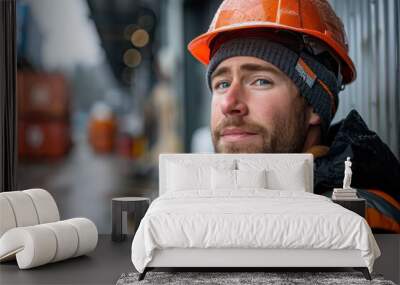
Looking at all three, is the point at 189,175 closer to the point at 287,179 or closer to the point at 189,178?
the point at 189,178

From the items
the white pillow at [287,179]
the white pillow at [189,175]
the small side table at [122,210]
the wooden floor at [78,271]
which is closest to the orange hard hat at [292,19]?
the white pillow at [287,179]

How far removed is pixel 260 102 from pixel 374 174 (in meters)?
1.22

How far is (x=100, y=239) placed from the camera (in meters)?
5.24

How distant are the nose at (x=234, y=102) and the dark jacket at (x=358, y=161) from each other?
83 cm

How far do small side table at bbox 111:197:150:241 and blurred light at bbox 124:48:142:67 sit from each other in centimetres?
129

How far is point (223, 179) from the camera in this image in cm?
480

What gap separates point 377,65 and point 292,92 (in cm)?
90

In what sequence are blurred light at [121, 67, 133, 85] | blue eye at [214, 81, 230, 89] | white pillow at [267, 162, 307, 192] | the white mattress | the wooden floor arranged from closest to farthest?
the white mattress → the wooden floor → white pillow at [267, 162, 307, 192] → blue eye at [214, 81, 230, 89] → blurred light at [121, 67, 133, 85]

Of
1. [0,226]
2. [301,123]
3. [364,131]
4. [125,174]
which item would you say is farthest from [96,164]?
[364,131]

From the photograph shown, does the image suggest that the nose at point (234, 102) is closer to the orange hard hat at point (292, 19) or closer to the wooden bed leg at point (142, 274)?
the orange hard hat at point (292, 19)

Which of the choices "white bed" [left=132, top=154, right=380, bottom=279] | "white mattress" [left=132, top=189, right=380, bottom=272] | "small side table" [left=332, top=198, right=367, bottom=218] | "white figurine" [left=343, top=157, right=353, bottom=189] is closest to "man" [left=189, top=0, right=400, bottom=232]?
"white figurine" [left=343, top=157, right=353, bottom=189]

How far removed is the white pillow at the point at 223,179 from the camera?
478 centimetres

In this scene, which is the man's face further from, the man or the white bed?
the white bed

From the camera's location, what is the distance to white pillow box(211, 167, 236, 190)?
4.78 metres
